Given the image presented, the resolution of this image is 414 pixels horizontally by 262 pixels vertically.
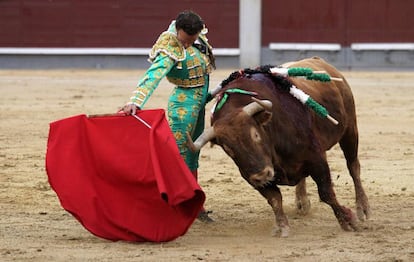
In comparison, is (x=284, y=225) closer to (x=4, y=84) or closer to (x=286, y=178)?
(x=286, y=178)

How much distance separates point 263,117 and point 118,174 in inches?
28.4

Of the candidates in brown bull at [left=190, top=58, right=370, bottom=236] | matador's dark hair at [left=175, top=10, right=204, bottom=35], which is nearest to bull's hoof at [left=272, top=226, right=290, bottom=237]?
brown bull at [left=190, top=58, right=370, bottom=236]

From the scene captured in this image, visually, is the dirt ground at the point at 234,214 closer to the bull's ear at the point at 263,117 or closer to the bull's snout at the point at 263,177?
the bull's snout at the point at 263,177

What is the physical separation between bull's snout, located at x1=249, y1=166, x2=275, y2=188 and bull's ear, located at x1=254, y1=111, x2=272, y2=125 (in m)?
0.21

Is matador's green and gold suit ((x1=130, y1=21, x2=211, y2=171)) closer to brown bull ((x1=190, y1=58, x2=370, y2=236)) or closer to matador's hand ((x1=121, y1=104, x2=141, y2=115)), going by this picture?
brown bull ((x1=190, y1=58, x2=370, y2=236))

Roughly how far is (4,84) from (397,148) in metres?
6.75

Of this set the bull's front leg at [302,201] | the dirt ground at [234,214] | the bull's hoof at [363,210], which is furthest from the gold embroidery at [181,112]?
the bull's hoof at [363,210]

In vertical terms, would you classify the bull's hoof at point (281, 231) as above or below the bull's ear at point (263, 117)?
below

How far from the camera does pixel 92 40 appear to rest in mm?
15727

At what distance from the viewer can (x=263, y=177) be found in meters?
4.13

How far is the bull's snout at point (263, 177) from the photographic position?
4.12 m

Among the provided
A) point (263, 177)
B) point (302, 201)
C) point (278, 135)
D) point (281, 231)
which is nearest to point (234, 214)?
point (302, 201)

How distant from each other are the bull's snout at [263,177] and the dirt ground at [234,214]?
29 centimetres

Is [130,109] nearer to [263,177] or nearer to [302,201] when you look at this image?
[263,177]
